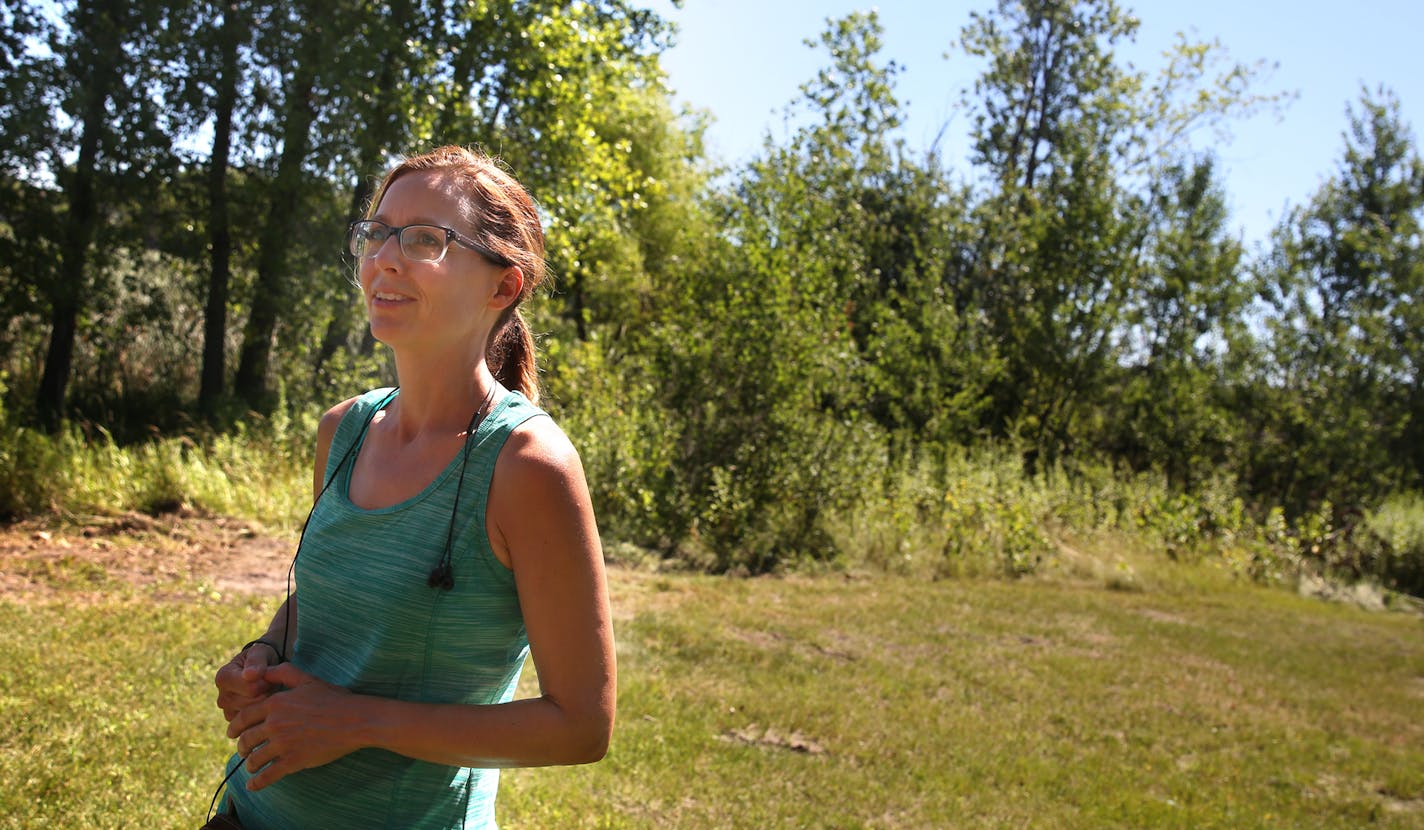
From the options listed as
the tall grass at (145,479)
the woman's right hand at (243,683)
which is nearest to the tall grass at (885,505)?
the tall grass at (145,479)

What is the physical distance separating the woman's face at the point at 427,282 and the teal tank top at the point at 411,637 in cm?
17

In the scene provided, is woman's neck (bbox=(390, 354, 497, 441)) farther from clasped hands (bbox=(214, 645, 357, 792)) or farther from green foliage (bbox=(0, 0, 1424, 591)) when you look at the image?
green foliage (bbox=(0, 0, 1424, 591))

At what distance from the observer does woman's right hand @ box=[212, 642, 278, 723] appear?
1713 mm

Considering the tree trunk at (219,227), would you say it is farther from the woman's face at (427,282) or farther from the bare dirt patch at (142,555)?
the woman's face at (427,282)

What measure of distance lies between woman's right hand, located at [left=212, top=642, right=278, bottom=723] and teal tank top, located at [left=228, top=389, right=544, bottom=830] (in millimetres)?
104

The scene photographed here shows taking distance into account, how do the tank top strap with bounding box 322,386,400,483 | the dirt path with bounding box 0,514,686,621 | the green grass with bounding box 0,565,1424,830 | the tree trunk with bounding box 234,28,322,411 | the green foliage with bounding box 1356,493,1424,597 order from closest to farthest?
1. the tank top strap with bounding box 322,386,400,483
2. the green grass with bounding box 0,565,1424,830
3. the dirt path with bounding box 0,514,686,621
4. the tree trunk with bounding box 234,28,322,411
5. the green foliage with bounding box 1356,493,1424,597

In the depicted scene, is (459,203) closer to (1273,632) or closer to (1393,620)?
(1273,632)

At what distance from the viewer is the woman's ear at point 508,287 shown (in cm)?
194

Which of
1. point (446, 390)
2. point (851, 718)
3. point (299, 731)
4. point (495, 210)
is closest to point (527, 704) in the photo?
point (299, 731)

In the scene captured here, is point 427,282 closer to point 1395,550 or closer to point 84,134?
point 84,134

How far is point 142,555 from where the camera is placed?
8.12 meters

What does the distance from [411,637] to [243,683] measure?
258mm

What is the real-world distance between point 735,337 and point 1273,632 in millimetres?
6142

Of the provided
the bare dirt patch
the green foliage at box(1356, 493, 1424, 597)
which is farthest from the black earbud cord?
the green foliage at box(1356, 493, 1424, 597)
